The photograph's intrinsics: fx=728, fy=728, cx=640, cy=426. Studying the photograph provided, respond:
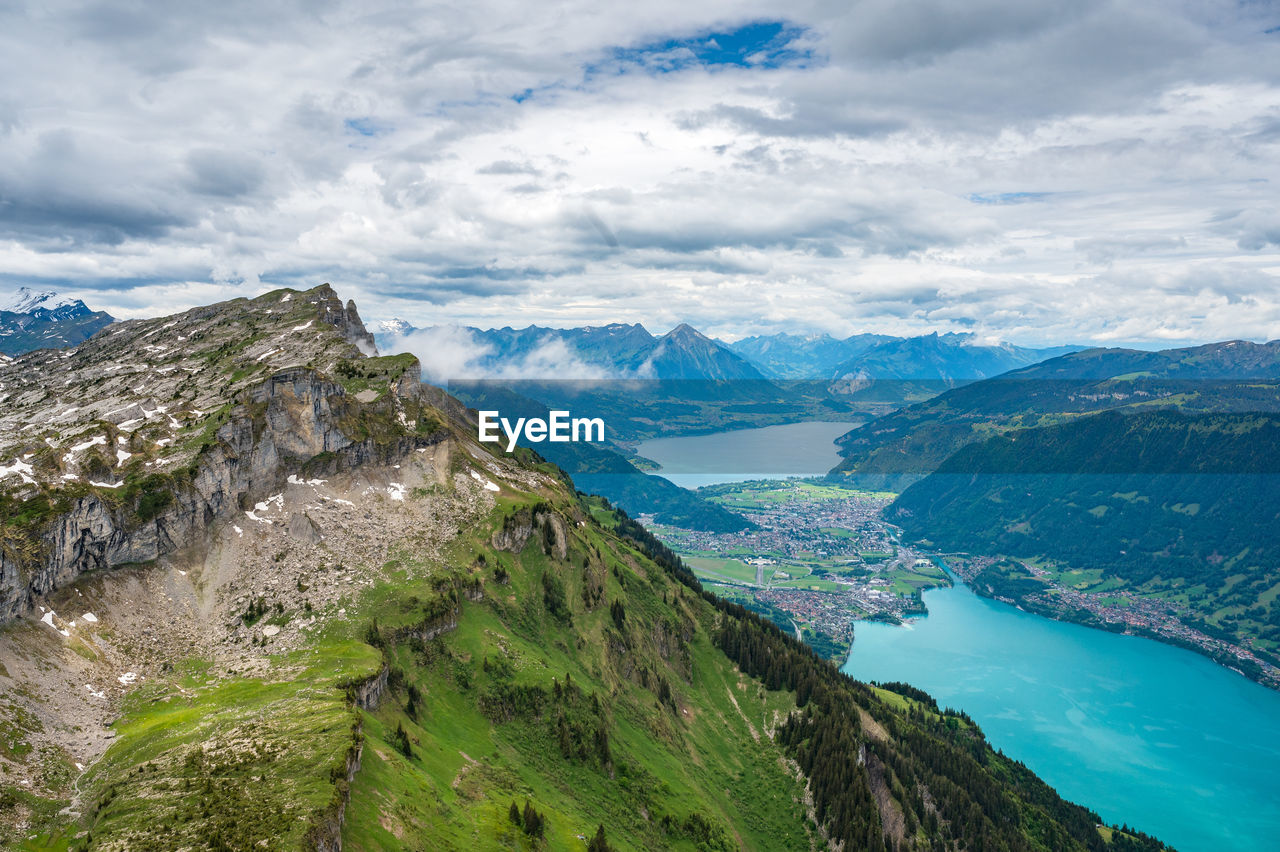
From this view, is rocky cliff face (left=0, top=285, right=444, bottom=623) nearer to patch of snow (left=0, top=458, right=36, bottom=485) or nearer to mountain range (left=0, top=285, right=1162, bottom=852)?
patch of snow (left=0, top=458, right=36, bottom=485)

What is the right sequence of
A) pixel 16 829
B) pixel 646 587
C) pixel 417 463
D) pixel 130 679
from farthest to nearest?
1. pixel 646 587
2. pixel 417 463
3. pixel 130 679
4. pixel 16 829

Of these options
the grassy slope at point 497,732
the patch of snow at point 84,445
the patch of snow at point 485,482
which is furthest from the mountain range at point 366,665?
the patch of snow at point 485,482

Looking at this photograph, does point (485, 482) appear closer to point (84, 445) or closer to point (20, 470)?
point (84, 445)

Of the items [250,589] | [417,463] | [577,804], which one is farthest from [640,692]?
[250,589]

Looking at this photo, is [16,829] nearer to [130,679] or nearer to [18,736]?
[18,736]

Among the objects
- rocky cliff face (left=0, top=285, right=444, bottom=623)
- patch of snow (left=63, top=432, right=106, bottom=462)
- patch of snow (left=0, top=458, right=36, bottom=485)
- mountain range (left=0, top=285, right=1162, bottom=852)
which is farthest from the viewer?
patch of snow (left=63, top=432, right=106, bottom=462)

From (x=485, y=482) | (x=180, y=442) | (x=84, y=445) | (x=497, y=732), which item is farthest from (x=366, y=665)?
(x=84, y=445)

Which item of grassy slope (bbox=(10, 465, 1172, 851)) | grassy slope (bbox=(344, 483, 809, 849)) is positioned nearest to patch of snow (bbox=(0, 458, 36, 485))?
grassy slope (bbox=(10, 465, 1172, 851))
